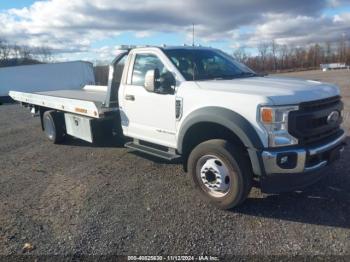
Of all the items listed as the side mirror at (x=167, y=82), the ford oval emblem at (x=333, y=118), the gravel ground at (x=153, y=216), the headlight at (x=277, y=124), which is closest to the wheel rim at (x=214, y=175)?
the gravel ground at (x=153, y=216)

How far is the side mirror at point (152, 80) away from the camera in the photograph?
16.3ft

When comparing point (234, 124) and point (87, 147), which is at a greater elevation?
point (234, 124)

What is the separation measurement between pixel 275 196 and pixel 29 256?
3.18 metres

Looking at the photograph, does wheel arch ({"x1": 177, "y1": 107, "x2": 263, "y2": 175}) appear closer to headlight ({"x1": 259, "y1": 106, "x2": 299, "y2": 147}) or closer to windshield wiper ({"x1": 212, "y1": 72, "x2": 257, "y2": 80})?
headlight ({"x1": 259, "y1": 106, "x2": 299, "y2": 147})

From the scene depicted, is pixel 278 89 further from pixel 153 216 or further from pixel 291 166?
pixel 153 216

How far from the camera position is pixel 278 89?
4156mm

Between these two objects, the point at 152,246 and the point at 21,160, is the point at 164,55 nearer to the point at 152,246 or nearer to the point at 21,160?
the point at 152,246

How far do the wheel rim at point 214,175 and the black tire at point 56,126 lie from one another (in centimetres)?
490

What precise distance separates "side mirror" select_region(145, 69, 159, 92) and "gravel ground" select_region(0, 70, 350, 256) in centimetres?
152

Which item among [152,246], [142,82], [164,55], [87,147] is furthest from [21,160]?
[152,246]

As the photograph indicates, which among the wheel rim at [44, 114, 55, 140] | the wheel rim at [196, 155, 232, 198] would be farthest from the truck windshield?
the wheel rim at [44, 114, 55, 140]

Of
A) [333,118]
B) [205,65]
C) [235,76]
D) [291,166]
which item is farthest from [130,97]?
[333,118]

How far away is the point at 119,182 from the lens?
224 inches

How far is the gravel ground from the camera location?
370 cm
